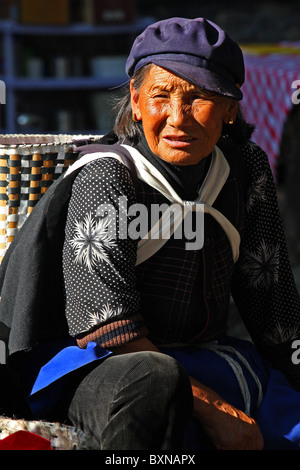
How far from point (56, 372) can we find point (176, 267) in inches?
16.2

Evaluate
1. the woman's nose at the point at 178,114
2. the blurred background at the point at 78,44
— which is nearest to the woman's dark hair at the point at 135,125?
the woman's nose at the point at 178,114

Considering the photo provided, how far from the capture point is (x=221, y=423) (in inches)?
69.6

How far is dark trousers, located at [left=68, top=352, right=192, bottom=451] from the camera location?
1615mm

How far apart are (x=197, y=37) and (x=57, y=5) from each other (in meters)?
4.96

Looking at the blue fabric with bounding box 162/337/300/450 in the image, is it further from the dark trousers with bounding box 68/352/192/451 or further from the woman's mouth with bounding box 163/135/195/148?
the woman's mouth with bounding box 163/135/195/148

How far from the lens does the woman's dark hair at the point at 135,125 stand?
1944mm

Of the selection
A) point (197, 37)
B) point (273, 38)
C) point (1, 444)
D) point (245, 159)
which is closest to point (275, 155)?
point (245, 159)

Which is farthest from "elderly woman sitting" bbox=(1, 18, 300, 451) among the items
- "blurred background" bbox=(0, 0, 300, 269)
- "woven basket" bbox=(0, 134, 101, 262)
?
"blurred background" bbox=(0, 0, 300, 269)

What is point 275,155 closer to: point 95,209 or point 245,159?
point 245,159

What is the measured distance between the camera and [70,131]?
699cm

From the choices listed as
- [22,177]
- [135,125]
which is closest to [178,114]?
[135,125]

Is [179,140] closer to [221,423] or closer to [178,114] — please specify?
[178,114]

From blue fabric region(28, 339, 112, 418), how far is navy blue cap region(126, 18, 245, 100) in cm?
70

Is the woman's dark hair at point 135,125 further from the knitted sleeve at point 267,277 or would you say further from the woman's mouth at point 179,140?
the woman's mouth at point 179,140
